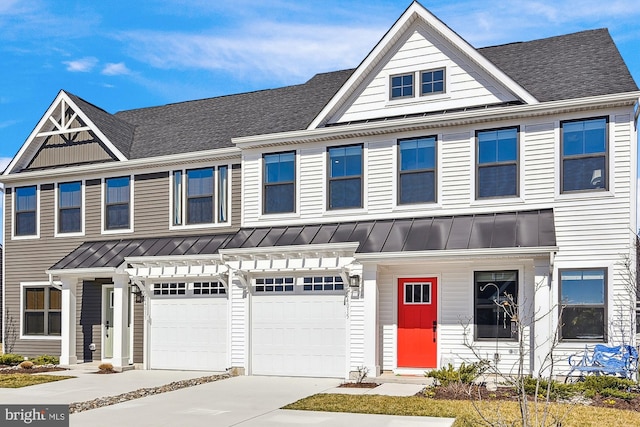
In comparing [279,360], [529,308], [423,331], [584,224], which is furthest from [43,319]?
[584,224]

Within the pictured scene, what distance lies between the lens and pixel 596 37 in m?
17.0

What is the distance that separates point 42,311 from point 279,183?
9.38 metres

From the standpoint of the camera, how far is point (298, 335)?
15844mm

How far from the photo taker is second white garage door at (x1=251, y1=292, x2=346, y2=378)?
15453mm

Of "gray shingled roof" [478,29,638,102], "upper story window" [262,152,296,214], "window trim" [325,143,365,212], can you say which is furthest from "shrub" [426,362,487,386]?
"gray shingled roof" [478,29,638,102]

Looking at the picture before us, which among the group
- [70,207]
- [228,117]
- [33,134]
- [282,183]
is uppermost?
[228,117]

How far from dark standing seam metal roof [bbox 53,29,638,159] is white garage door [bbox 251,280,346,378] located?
15.3ft

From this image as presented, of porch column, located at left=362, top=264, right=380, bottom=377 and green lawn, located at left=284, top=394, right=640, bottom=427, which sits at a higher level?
porch column, located at left=362, top=264, right=380, bottom=377

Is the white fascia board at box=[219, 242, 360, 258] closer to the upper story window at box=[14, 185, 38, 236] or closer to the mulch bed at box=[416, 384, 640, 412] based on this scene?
the mulch bed at box=[416, 384, 640, 412]

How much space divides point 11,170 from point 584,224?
17.7 meters

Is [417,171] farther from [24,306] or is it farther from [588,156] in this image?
[24,306]

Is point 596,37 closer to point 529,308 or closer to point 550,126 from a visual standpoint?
point 550,126

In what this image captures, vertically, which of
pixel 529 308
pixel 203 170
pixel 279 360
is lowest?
pixel 279 360
